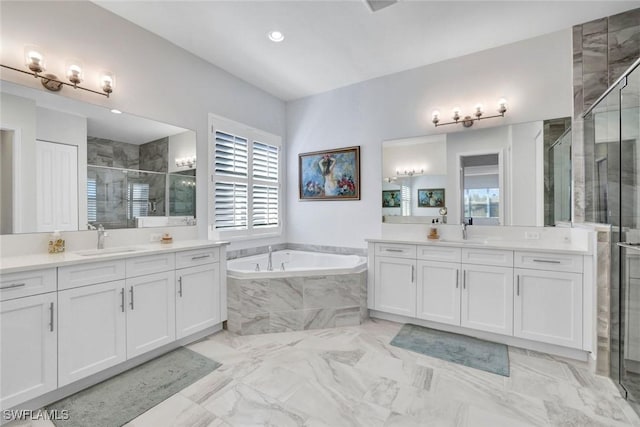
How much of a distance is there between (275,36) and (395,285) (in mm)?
2838

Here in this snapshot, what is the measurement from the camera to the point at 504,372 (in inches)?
86.7

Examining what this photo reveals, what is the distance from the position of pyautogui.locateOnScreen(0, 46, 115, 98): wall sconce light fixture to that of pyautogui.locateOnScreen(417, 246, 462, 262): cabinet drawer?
3.25 meters

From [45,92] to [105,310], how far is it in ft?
5.59

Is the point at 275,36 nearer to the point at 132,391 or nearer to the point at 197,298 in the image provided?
the point at 197,298

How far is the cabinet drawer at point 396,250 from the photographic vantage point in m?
3.06

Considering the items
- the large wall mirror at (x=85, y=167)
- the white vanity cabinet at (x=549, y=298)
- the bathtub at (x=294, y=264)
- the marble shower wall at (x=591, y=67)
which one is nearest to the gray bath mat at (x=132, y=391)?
the bathtub at (x=294, y=264)

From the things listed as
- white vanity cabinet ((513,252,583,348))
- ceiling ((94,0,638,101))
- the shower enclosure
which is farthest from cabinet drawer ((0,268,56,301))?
the shower enclosure

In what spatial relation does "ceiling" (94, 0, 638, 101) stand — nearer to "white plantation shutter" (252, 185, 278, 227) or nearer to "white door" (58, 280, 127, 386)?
"white plantation shutter" (252, 185, 278, 227)

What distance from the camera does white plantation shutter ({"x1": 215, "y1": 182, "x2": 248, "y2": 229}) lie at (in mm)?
3508

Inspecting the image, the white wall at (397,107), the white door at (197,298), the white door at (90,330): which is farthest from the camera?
the white wall at (397,107)

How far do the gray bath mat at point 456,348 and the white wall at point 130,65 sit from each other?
2468 mm

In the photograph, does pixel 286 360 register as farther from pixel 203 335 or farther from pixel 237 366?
pixel 203 335

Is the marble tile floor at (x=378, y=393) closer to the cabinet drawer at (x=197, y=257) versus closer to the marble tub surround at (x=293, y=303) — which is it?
the marble tub surround at (x=293, y=303)

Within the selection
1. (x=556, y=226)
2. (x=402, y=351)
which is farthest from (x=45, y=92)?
(x=556, y=226)
